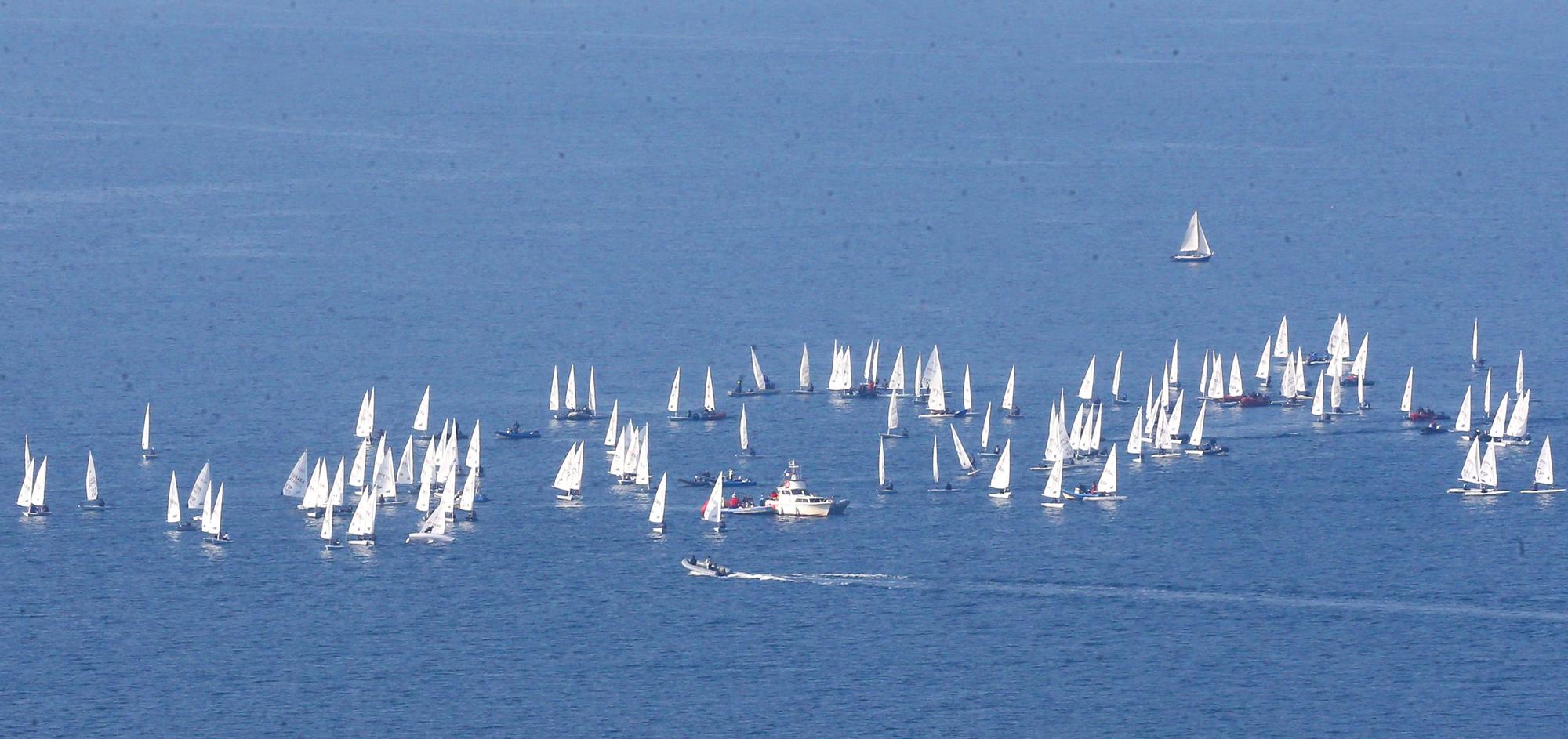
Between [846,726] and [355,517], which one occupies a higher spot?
[355,517]

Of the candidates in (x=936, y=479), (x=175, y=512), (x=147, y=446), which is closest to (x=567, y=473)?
(x=936, y=479)

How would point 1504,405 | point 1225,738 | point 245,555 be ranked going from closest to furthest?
point 1225,738, point 245,555, point 1504,405

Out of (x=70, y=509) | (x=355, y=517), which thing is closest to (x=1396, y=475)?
(x=355, y=517)

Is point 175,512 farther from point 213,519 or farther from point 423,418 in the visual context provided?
point 423,418

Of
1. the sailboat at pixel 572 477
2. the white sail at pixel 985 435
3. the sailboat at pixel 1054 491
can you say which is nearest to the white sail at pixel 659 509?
the sailboat at pixel 572 477

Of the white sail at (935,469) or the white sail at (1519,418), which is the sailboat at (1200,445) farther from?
the white sail at (1519,418)

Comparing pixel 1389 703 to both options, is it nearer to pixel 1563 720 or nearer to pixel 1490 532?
pixel 1563 720
